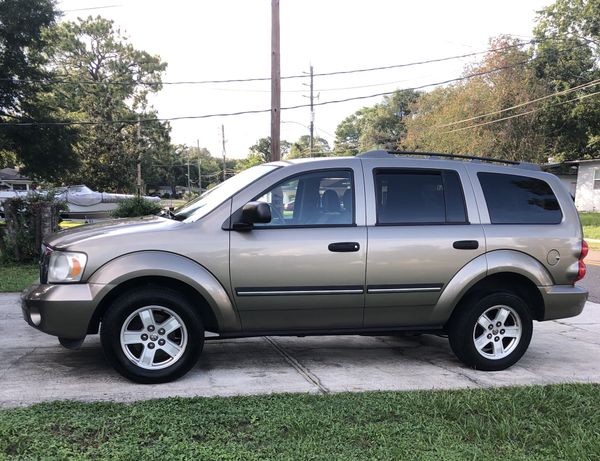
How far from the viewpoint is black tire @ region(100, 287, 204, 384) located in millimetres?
4246

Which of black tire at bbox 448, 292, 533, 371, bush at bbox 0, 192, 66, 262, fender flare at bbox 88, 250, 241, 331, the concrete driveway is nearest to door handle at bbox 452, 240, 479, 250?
black tire at bbox 448, 292, 533, 371

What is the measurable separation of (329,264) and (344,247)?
0.19 meters

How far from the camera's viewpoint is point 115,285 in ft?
13.9

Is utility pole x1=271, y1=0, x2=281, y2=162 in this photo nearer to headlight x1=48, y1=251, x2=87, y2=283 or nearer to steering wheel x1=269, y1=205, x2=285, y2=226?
steering wheel x1=269, y1=205, x2=285, y2=226

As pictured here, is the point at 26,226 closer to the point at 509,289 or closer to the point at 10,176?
the point at 509,289

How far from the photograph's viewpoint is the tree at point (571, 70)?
109 ft

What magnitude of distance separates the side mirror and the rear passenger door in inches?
36.4

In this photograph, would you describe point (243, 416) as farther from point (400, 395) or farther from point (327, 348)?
point (327, 348)

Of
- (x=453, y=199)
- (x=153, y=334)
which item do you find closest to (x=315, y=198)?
(x=453, y=199)

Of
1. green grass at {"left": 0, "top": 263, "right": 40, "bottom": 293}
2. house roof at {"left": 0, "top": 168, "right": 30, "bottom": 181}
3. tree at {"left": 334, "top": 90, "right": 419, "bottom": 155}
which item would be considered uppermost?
tree at {"left": 334, "top": 90, "right": 419, "bottom": 155}

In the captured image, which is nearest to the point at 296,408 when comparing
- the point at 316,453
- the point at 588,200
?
the point at 316,453

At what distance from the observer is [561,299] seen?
488 centimetres

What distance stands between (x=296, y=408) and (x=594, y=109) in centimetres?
3593

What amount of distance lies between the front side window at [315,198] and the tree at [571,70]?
31.4 m
